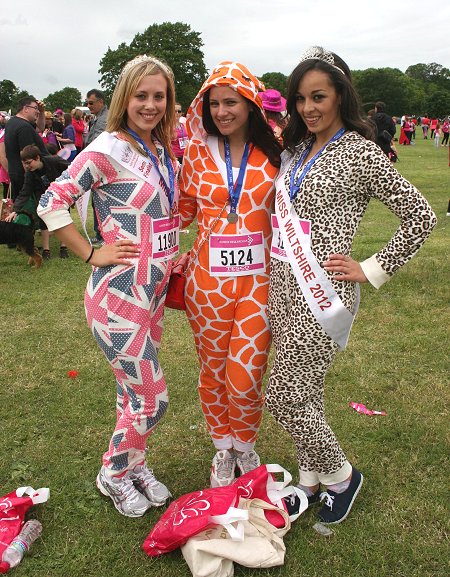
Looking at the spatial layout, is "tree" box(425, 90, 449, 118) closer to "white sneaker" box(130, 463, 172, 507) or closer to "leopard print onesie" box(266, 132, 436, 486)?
"leopard print onesie" box(266, 132, 436, 486)

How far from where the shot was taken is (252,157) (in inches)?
96.4

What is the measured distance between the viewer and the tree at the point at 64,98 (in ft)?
255

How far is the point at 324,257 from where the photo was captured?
2.20 m

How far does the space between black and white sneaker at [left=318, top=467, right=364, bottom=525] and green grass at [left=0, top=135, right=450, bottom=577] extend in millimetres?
52

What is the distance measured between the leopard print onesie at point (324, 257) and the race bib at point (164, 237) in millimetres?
473

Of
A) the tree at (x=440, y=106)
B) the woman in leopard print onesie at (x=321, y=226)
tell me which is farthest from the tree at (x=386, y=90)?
the woman in leopard print onesie at (x=321, y=226)

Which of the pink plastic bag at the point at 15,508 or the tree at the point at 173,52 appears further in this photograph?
the tree at the point at 173,52

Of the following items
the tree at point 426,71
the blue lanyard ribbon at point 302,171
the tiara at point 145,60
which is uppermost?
the tree at point 426,71

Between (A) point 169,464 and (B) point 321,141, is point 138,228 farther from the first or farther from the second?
(A) point 169,464

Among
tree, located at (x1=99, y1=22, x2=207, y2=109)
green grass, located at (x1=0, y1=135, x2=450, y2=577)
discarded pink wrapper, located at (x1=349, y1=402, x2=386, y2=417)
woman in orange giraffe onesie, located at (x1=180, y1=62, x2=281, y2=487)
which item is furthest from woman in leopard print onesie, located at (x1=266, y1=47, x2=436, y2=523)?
tree, located at (x1=99, y1=22, x2=207, y2=109)

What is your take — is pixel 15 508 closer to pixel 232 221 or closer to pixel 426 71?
pixel 232 221

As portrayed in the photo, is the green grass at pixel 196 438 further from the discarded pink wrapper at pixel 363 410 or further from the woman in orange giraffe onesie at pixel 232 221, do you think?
the woman in orange giraffe onesie at pixel 232 221

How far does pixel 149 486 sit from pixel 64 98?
279 feet

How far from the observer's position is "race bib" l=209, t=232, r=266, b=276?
241 centimetres
